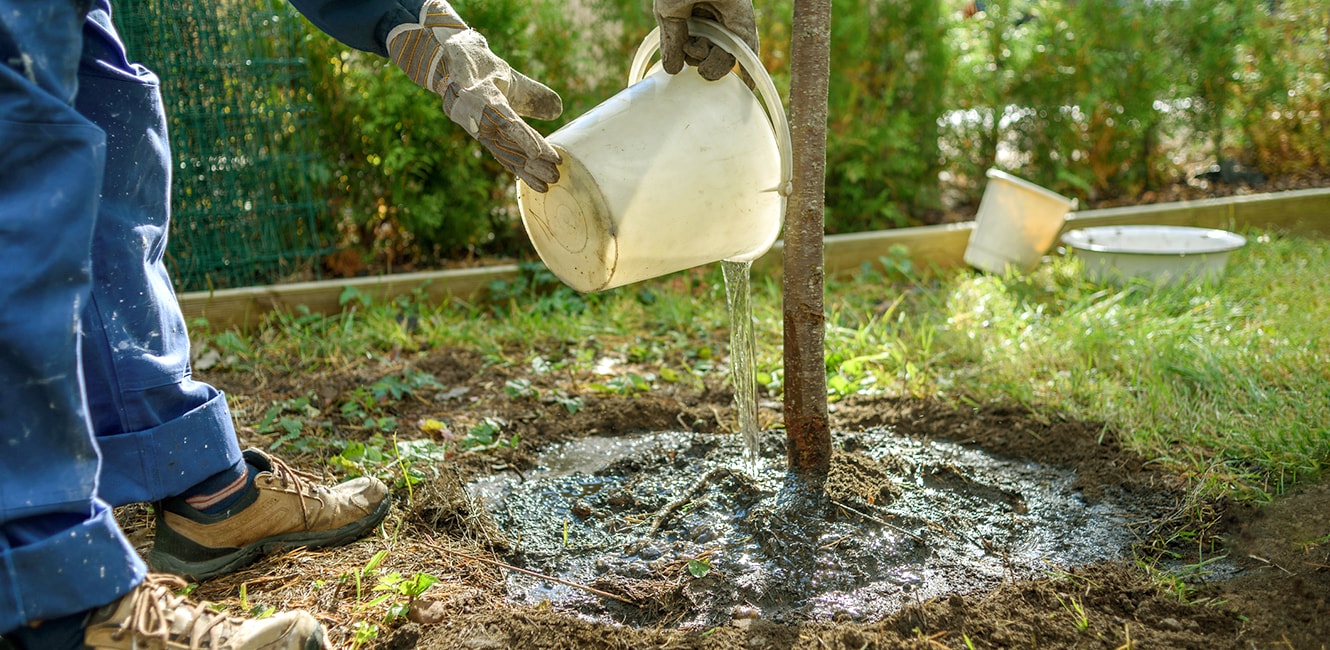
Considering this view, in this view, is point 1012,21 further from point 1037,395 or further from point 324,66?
point 324,66

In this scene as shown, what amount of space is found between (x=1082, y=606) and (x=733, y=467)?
2.91ft

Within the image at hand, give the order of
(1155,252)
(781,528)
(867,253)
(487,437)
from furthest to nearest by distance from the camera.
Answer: (867,253)
(1155,252)
(487,437)
(781,528)

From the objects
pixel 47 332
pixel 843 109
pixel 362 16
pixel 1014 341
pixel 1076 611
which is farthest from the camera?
pixel 843 109

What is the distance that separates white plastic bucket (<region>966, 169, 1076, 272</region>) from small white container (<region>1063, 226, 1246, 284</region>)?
0.11 m

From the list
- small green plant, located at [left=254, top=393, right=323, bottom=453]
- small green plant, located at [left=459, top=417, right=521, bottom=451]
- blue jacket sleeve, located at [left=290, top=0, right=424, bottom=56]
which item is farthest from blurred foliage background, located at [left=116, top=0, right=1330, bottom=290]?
blue jacket sleeve, located at [left=290, top=0, right=424, bottom=56]

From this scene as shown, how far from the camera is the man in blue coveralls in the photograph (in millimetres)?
1256

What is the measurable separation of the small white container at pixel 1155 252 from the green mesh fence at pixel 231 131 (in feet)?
10.2

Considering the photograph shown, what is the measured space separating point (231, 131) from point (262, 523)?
87.5 inches

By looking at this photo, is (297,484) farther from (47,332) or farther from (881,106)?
(881,106)

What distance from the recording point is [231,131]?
3.61m

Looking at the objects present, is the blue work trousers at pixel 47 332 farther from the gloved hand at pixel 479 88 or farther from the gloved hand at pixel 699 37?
the gloved hand at pixel 699 37


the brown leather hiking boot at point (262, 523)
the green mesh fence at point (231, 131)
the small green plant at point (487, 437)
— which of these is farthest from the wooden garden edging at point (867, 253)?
the brown leather hiking boot at point (262, 523)

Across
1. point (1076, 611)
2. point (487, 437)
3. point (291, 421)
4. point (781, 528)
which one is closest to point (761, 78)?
point (781, 528)

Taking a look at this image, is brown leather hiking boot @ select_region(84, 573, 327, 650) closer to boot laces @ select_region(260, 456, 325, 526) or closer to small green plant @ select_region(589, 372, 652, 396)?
boot laces @ select_region(260, 456, 325, 526)
